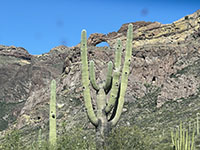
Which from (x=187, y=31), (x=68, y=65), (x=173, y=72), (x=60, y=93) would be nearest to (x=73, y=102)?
(x=60, y=93)

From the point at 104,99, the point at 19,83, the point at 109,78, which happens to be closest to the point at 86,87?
the point at 104,99

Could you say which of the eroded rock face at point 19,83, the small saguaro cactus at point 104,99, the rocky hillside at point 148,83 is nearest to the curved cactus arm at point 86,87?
the small saguaro cactus at point 104,99

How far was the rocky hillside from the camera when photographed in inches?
1196

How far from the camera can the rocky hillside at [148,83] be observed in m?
30.4

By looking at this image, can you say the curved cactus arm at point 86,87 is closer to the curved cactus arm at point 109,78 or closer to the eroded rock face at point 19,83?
the curved cactus arm at point 109,78

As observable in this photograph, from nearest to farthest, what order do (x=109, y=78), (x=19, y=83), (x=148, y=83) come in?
1. (x=109, y=78)
2. (x=148, y=83)
3. (x=19, y=83)

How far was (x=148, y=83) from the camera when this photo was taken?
3997cm

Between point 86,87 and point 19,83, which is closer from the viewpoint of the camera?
point 86,87

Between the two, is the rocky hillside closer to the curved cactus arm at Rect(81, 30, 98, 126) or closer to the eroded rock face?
the eroded rock face

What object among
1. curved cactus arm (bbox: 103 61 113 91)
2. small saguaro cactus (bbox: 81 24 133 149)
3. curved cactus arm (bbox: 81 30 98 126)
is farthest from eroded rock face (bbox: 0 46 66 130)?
curved cactus arm (bbox: 103 61 113 91)

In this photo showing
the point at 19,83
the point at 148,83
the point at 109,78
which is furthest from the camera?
the point at 19,83

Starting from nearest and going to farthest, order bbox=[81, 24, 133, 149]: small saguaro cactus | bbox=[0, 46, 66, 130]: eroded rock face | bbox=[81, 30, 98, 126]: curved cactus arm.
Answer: bbox=[81, 24, 133, 149]: small saguaro cactus < bbox=[81, 30, 98, 126]: curved cactus arm < bbox=[0, 46, 66, 130]: eroded rock face

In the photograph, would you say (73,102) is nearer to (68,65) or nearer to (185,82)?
(68,65)

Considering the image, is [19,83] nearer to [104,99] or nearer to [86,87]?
[86,87]
